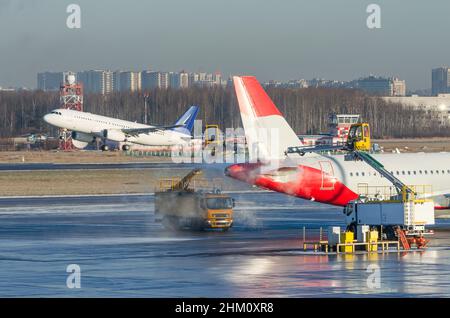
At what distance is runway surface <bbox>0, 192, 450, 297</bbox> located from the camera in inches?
1540

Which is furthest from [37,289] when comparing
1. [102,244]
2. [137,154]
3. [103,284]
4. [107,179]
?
[137,154]

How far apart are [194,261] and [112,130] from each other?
119287mm

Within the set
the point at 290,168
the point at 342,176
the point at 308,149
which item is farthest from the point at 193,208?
the point at 342,176

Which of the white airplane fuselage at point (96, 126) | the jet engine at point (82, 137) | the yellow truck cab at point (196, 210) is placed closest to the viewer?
the yellow truck cab at point (196, 210)

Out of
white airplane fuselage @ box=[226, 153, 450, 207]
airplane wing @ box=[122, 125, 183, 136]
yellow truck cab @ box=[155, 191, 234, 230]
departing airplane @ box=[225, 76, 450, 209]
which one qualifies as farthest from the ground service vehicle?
airplane wing @ box=[122, 125, 183, 136]

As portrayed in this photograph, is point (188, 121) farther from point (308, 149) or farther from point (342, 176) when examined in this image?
point (308, 149)

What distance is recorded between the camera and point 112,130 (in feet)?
546

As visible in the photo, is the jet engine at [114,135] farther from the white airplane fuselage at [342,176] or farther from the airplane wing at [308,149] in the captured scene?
the airplane wing at [308,149]

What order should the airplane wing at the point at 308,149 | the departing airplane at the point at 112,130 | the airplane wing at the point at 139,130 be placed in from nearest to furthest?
1. the airplane wing at the point at 308,149
2. the departing airplane at the point at 112,130
3. the airplane wing at the point at 139,130

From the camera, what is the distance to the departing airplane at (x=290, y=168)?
2472 inches

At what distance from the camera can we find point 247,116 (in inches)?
2490

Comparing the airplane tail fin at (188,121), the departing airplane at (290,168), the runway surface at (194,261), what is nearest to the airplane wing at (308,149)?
the departing airplane at (290,168)

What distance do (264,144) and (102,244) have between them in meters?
11.6
